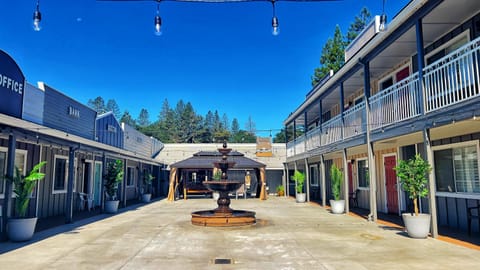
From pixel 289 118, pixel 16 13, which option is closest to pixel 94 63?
pixel 289 118

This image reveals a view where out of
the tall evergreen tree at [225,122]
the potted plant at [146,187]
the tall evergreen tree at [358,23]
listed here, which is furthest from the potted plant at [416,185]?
the tall evergreen tree at [225,122]

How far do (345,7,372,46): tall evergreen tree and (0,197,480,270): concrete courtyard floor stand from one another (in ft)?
93.2

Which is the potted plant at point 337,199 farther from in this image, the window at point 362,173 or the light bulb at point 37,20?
the light bulb at point 37,20

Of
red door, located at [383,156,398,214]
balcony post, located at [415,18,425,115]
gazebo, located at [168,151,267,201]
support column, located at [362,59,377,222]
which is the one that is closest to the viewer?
balcony post, located at [415,18,425,115]

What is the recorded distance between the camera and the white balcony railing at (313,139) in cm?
1558

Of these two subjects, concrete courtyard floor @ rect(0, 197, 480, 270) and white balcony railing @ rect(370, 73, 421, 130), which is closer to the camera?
concrete courtyard floor @ rect(0, 197, 480, 270)

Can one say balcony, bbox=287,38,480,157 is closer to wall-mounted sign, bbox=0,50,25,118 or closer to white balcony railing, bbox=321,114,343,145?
white balcony railing, bbox=321,114,343,145

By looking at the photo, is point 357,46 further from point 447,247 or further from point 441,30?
point 447,247

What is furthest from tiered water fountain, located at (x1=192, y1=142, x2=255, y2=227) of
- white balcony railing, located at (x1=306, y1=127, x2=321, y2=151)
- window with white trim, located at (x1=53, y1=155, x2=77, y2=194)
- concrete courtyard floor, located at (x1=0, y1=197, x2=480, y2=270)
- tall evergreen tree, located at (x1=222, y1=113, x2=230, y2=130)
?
tall evergreen tree, located at (x1=222, y1=113, x2=230, y2=130)

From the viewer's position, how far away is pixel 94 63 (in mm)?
24688

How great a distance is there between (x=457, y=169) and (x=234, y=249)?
6.32 m

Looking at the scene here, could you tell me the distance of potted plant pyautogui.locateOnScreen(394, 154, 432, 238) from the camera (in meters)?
7.25

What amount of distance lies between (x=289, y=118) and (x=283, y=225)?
12.6 m

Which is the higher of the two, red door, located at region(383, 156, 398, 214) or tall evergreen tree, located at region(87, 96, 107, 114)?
tall evergreen tree, located at region(87, 96, 107, 114)
